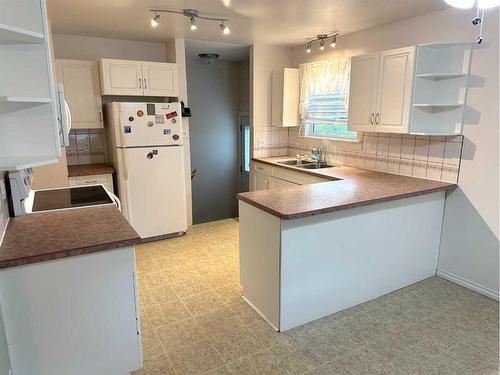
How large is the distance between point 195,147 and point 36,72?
4357 mm

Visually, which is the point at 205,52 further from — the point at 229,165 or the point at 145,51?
the point at 229,165

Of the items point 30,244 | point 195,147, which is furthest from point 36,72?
point 195,147

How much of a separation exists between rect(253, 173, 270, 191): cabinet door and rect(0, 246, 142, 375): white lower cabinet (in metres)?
2.88

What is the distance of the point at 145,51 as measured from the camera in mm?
4246

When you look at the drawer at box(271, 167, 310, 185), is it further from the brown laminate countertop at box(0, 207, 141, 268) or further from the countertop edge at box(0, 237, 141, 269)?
the countertop edge at box(0, 237, 141, 269)


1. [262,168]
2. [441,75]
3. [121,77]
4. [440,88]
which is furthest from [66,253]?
[262,168]

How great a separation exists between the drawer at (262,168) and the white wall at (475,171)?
2.08m

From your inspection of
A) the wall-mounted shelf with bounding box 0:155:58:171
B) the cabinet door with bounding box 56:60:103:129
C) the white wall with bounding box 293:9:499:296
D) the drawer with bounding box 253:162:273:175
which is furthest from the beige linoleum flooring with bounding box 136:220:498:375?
the cabinet door with bounding box 56:60:103:129

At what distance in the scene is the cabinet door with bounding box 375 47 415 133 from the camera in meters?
2.92

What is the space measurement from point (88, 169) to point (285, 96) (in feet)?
8.44

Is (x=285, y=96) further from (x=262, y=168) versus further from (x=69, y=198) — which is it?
(x=69, y=198)

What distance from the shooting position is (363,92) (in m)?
3.37

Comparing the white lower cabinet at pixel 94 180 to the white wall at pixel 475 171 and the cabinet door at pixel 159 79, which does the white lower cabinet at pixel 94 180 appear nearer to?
the cabinet door at pixel 159 79

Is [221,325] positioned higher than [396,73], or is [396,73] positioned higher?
[396,73]
